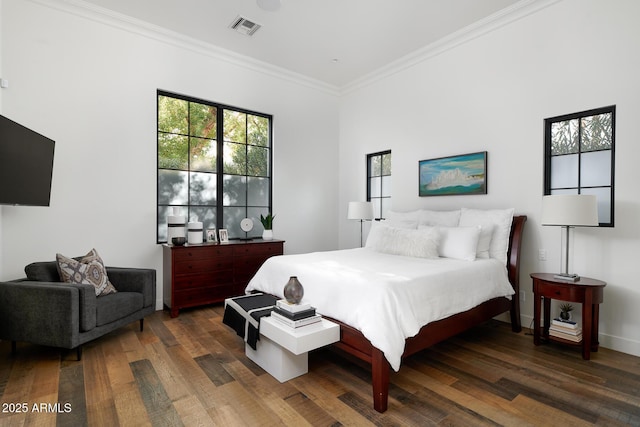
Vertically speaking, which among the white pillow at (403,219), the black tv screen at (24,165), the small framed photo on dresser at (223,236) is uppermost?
the black tv screen at (24,165)

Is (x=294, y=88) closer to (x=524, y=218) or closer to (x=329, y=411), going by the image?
(x=524, y=218)

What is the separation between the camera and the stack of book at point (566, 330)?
2787 mm

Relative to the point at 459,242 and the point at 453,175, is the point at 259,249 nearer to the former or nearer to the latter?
the point at 459,242

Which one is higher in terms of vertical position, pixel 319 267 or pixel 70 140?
pixel 70 140

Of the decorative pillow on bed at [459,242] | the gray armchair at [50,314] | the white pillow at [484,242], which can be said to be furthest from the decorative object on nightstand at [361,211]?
the gray armchair at [50,314]

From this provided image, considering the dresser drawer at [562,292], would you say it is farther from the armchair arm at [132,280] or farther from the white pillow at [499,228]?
the armchair arm at [132,280]

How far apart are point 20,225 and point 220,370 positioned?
2.51m

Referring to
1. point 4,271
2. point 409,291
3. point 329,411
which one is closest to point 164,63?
point 4,271

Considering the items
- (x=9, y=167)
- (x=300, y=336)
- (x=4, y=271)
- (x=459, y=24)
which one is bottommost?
(x=300, y=336)

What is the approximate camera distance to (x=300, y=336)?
2.12 meters

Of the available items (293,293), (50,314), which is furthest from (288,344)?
(50,314)

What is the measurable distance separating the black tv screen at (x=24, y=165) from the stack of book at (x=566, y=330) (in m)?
4.54

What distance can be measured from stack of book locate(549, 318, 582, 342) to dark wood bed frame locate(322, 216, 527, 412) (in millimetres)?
436

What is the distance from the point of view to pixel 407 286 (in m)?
2.33
